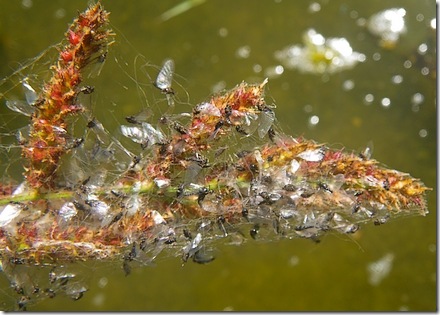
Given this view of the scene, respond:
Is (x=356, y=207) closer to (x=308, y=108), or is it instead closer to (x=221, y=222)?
(x=221, y=222)

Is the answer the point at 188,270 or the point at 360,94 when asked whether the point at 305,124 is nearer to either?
the point at 360,94

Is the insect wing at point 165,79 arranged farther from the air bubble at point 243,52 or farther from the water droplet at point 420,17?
the water droplet at point 420,17

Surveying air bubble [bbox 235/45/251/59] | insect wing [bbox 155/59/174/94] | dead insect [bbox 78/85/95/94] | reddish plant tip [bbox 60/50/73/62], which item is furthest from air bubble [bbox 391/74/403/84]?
reddish plant tip [bbox 60/50/73/62]

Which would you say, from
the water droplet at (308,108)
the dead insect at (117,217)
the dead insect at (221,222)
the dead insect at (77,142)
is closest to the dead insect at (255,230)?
the dead insect at (221,222)

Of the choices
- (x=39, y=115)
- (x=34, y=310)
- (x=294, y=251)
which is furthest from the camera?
(x=294, y=251)

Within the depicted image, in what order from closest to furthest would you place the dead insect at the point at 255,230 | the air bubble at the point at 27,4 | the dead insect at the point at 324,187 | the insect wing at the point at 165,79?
the dead insect at the point at 324,187
the dead insect at the point at 255,230
the insect wing at the point at 165,79
the air bubble at the point at 27,4

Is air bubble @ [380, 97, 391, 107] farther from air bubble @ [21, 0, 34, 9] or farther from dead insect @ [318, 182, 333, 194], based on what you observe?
air bubble @ [21, 0, 34, 9]

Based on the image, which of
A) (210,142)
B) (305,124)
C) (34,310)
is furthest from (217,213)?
(34,310)
